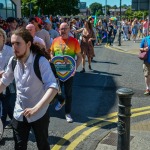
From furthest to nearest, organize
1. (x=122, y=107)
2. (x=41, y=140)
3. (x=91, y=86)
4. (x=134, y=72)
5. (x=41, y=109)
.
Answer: (x=134, y=72) < (x=91, y=86) < (x=122, y=107) < (x=41, y=140) < (x=41, y=109)

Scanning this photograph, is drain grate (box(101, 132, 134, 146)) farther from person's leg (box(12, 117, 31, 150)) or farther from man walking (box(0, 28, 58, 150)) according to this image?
person's leg (box(12, 117, 31, 150))

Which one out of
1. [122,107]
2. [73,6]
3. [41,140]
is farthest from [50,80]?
[73,6]

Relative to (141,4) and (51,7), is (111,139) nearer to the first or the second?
(141,4)

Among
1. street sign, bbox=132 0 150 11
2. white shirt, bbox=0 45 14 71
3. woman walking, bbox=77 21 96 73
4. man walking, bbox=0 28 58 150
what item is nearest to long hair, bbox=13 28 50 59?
man walking, bbox=0 28 58 150

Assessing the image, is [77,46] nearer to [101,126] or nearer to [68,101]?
[68,101]

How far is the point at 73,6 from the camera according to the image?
56.4 metres

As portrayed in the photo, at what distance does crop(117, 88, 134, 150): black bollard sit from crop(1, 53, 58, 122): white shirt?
3.11 feet

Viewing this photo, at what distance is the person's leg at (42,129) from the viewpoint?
3.66 meters

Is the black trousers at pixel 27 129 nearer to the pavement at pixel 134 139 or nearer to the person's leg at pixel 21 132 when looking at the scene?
the person's leg at pixel 21 132

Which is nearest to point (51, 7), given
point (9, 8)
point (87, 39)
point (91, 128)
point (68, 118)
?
point (9, 8)

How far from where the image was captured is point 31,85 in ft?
11.7

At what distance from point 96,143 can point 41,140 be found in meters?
1.78

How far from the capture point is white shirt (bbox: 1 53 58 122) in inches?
138

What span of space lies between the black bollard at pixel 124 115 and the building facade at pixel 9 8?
19609 millimetres
